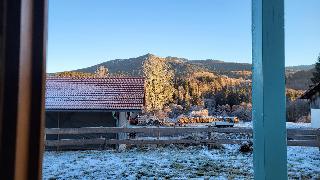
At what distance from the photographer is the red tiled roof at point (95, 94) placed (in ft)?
58.2

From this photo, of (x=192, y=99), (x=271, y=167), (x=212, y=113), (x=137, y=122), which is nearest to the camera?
(x=271, y=167)

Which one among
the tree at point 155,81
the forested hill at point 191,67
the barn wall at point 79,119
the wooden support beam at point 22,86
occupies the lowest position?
the barn wall at point 79,119

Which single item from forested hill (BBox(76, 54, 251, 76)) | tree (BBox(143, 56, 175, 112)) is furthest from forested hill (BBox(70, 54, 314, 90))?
tree (BBox(143, 56, 175, 112))

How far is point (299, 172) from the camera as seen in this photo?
8945mm

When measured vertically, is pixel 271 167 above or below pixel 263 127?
below

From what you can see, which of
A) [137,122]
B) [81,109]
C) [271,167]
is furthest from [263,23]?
[137,122]

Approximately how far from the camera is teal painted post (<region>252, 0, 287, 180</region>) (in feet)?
4.59

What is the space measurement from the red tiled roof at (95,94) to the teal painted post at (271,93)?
16295mm

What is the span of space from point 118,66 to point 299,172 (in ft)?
515

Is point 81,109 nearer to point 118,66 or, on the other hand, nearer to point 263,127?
point 263,127

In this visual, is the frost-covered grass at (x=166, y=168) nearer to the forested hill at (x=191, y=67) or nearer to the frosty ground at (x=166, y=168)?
the frosty ground at (x=166, y=168)

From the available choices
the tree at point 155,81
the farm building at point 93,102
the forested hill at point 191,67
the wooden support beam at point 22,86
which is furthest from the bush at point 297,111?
the forested hill at point 191,67

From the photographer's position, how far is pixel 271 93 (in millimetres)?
1419

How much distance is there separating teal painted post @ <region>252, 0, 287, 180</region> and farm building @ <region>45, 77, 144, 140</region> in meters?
15.9
